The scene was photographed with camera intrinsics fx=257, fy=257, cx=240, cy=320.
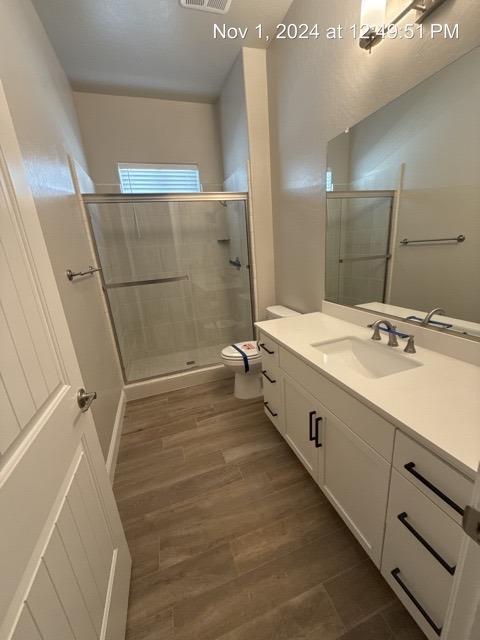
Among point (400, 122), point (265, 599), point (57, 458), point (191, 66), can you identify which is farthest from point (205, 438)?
point (191, 66)

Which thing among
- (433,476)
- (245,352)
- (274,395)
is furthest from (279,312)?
(433,476)

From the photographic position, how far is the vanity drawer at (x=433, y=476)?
0.63 meters

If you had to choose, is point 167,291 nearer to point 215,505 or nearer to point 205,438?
point 205,438

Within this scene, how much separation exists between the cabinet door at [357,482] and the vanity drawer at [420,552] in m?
0.04

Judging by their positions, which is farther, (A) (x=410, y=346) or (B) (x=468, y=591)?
(A) (x=410, y=346)

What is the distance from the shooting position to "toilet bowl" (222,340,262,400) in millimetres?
2123

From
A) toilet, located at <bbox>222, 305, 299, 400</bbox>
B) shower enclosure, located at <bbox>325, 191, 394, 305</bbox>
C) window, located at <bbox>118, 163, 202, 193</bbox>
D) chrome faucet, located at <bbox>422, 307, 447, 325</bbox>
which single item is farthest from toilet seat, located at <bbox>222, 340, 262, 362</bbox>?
window, located at <bbox>118, 163, 202, 193</bbox>

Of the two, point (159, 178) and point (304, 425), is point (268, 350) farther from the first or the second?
point (159, 178)

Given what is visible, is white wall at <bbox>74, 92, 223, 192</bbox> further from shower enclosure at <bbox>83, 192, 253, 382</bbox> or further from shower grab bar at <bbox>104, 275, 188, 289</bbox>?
shower grab bar at <bbox>104, 275, 188, 289</bbox>

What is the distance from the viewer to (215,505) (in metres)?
1.39

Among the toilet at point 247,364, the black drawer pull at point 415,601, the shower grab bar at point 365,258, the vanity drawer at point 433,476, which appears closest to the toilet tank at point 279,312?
the toilet at point 247,364

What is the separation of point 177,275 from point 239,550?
232cm

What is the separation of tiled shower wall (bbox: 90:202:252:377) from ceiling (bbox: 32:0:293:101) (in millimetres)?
1062

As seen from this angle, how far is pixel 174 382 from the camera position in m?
2.55
